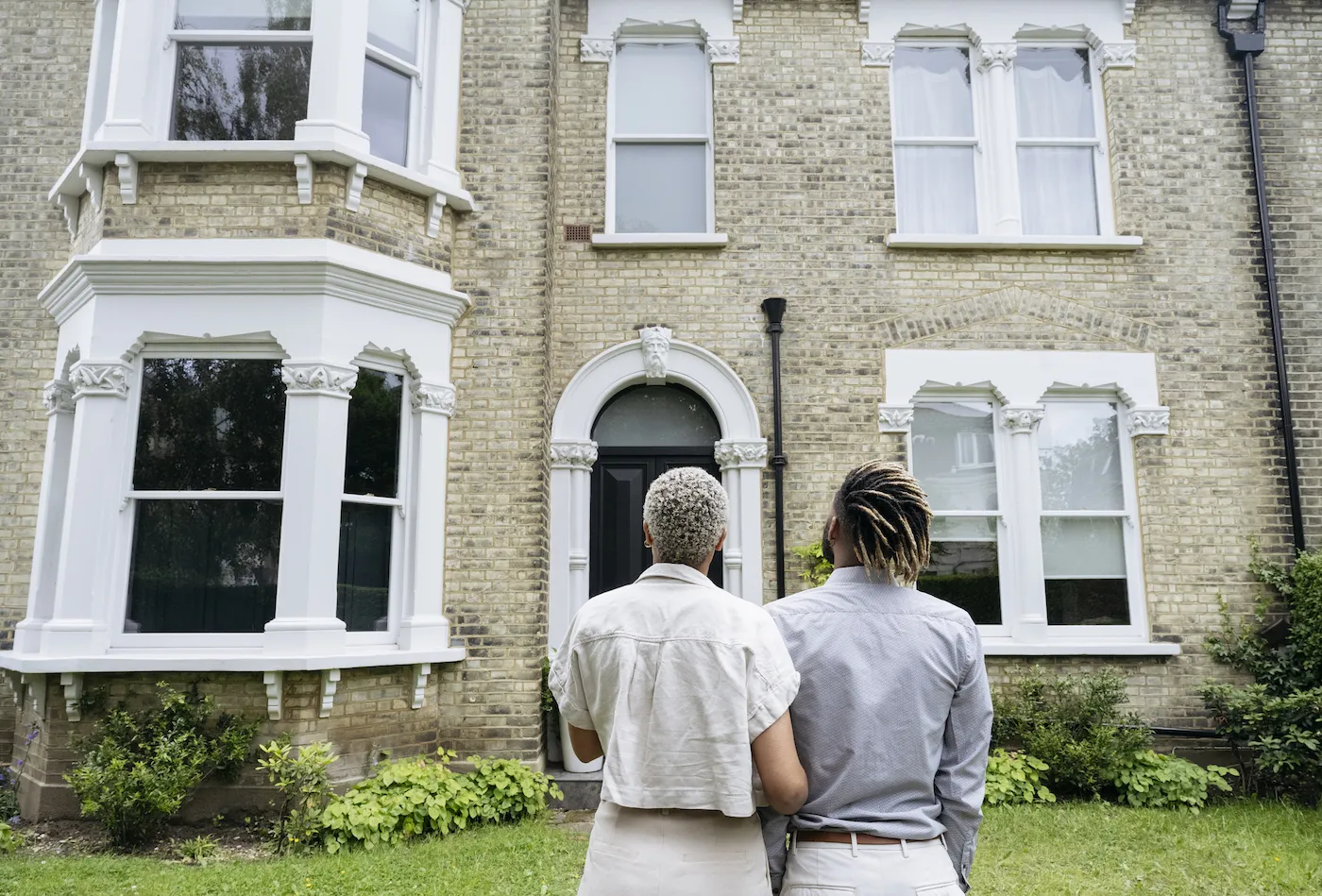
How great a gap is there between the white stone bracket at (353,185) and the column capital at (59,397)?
A: 260 cm

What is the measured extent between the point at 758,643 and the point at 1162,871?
4313mm

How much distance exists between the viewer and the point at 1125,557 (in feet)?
24.3

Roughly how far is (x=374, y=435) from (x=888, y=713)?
503 centimetres

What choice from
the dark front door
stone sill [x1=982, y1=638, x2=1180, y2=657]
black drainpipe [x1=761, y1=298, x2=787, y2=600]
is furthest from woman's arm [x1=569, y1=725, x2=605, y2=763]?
stone sill [x1=982, y1=638, x2=1180, y2=657]

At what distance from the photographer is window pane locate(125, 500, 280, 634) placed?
579 cm

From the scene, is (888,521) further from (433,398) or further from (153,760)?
(153,760)

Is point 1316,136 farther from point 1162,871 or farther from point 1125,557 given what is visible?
point 1162,871

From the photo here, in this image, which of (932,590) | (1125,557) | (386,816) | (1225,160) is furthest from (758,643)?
(1225,160)

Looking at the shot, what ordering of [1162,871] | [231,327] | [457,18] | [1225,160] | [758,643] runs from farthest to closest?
[1225,160] < [457,18] < [231,327] < [1162,871] < [758,643]

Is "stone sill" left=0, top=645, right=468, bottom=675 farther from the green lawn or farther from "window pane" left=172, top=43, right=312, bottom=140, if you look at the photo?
"window pane" left=172, top=43, right=312, bottom=140

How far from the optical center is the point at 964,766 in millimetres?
2154

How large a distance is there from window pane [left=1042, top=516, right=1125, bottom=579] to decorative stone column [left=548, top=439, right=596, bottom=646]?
393 centimetres

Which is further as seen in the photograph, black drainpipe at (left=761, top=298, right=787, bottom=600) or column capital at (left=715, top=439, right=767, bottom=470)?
column capital at (left=715, top=439, right=767, bottom=470)

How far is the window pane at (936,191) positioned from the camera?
7887mm
